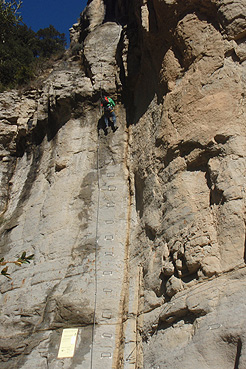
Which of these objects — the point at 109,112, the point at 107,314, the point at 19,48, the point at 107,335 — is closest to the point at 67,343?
the point at 107,335

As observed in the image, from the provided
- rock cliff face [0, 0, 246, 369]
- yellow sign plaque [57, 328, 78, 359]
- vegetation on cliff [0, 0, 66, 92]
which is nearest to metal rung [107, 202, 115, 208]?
rock cliff face [0, 0, 246, 369]

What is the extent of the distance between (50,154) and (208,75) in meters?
4.54

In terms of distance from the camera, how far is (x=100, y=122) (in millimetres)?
10070

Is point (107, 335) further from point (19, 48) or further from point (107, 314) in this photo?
point (19, 48)

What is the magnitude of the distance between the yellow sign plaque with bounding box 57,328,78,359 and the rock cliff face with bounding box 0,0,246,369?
3.7 inches

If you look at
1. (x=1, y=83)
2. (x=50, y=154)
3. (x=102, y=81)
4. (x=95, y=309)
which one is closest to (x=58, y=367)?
(x=95, y=309)

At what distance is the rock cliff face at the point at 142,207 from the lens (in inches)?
233

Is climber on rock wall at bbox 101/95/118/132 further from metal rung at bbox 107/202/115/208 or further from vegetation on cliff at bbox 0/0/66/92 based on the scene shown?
vegetation on cliff at bbox 0/0/66/92

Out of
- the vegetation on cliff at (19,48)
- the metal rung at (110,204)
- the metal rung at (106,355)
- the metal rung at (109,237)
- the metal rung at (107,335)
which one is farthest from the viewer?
the vegetation on cliff at (19,48)

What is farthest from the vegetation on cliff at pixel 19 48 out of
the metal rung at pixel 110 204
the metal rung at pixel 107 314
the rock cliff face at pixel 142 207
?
the metal rung at pixel 107 314

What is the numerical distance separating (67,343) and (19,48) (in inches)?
529

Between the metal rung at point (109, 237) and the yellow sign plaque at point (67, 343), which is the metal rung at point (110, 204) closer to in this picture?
the metal rung at point (109, 237)

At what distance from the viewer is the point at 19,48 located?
16938mm

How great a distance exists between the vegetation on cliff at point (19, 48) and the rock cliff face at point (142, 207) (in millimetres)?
3903
